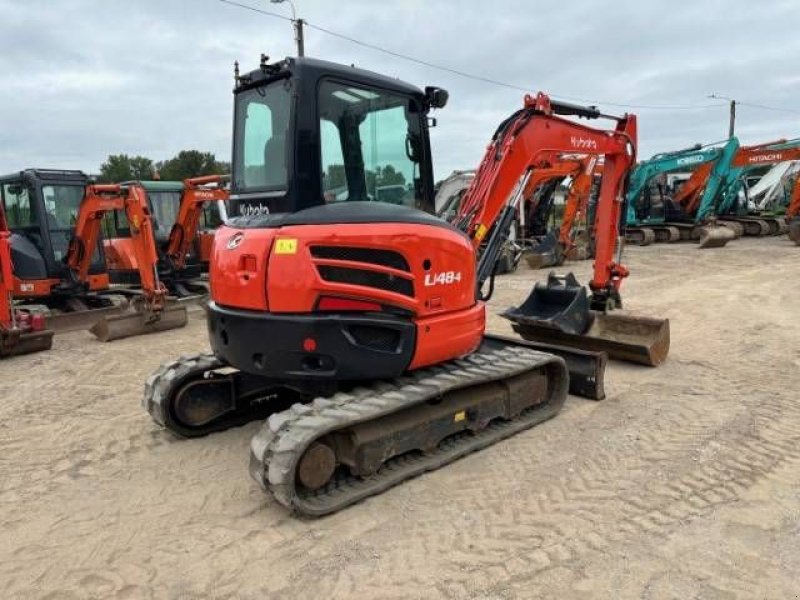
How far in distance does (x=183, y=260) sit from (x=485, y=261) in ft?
28.5

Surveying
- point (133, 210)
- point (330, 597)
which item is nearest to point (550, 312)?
point (330, 597)

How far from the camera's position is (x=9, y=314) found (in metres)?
7.74

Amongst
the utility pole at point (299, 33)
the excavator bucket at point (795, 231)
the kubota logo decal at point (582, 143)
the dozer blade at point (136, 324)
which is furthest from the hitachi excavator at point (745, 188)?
the dozer blade at point (136, 324)

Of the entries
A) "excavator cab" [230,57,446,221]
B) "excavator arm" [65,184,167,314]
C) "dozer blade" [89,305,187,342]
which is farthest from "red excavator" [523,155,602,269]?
"excavator cab" [230,57,446,221]

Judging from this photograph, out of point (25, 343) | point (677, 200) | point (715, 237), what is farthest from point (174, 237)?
point (677, 200)

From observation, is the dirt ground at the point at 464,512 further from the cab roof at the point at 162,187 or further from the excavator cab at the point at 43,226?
the cab roof at the point at 162,187

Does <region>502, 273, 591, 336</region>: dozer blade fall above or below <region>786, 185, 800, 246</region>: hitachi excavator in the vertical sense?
below

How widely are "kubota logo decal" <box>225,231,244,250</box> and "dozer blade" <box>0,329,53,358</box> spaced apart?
524 cm

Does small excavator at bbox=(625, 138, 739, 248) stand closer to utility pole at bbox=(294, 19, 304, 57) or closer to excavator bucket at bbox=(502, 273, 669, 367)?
utility pole at bbox=(294, 19, 304, 57)

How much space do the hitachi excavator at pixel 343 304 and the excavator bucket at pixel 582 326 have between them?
180cm

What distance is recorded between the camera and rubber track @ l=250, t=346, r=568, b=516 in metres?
3.27

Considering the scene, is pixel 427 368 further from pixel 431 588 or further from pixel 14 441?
pixel 14 441

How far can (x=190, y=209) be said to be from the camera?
37.6 ft

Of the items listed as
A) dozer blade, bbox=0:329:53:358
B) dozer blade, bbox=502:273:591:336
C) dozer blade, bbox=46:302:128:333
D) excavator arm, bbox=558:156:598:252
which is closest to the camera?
dozer blade, bbox=502:273:591:336
